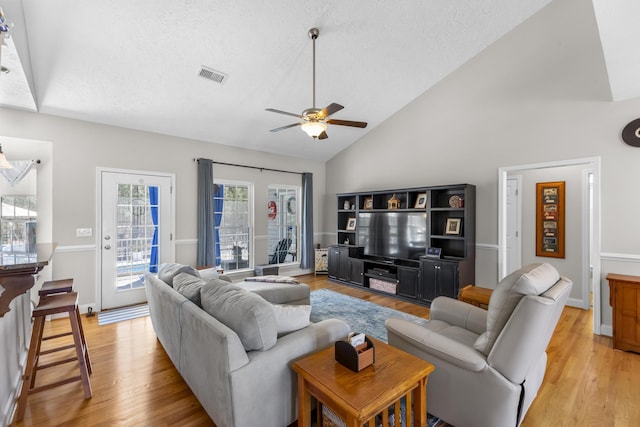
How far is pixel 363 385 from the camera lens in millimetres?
1400

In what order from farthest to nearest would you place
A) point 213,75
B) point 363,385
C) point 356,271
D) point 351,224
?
point 351,224, point 356,271, point 213,75, point 363,385

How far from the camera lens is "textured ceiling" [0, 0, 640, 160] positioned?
2760 mm

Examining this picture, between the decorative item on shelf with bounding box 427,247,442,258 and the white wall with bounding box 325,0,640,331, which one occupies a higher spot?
the white wall with bounding box 325,0,640,331

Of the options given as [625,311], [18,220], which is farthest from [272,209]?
[625,311]

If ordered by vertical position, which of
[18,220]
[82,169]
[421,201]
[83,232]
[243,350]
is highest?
[82,169]

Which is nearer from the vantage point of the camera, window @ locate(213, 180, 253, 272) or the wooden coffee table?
the wooden coffee table

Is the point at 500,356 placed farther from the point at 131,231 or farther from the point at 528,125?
the point at 131,231

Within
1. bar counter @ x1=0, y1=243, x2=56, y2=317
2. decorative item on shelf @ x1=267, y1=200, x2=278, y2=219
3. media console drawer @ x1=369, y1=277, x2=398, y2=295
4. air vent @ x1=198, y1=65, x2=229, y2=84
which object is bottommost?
media console drawer @ x1=369, y1=277, x2=398, y2=295

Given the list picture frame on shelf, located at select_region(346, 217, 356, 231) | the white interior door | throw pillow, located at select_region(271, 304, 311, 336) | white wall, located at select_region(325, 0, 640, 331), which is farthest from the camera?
picture frame on shelf, located at select_region(346, 217, 356, 231)

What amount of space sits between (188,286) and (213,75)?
2668 mm

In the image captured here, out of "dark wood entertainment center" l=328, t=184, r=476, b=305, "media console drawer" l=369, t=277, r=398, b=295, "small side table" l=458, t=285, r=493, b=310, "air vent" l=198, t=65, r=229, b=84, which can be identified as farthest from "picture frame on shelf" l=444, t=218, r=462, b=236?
"air vent" l=198, t=65, r=229, b=84

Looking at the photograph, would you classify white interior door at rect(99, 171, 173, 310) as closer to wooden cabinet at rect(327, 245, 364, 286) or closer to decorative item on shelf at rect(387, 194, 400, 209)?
wooden cabinet at rect(327, 245, 364, 286)

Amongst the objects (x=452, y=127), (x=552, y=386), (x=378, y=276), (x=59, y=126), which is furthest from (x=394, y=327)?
(x=59, y=126)

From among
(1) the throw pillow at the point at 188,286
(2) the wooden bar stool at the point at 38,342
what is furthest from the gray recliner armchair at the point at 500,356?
(2) the wooden bar stool at the point at 38,342
